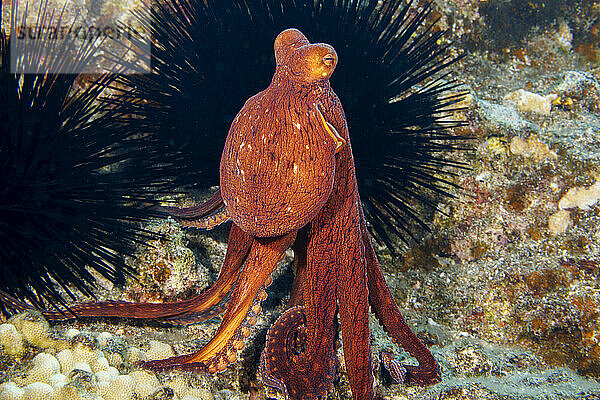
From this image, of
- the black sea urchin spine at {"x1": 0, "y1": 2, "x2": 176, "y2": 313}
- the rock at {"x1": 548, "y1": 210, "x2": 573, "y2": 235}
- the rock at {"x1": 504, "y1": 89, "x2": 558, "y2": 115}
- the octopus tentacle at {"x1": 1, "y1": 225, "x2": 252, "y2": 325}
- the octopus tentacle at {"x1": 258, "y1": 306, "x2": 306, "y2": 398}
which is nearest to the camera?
the octopus tentacle at {"x1": 258, "y1": 306, "x2": 306, "y2": 398}

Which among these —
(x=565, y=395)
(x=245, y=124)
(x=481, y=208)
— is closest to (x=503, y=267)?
(x=481, y=208)

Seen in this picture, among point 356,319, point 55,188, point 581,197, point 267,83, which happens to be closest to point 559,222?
point 581,197

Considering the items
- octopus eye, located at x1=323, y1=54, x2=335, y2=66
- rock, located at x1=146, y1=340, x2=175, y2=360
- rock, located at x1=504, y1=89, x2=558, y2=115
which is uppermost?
rock, located at x1=504, y1=89, x2=558, y2=115

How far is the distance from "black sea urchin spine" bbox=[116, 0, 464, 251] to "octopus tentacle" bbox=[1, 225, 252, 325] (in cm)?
109

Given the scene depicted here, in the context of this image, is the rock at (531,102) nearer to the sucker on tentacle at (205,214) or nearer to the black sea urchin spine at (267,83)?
the black sea urchin spine at (267,83)

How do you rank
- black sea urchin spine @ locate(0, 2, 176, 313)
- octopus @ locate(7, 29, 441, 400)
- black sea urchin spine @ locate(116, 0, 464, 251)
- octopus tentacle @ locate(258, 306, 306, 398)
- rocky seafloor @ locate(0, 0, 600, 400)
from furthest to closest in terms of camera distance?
black sea urchin spine @ locate(116, 0, 464, 251) → black sea urchin spine @ locate(0, 2, 176, 313) → rocky seafloor @ locate(0, 0, 600, 400) → octopus tentacle @ locate(258, 306, 306, 398) → octopus @ locate(7, 29, 441, 400)

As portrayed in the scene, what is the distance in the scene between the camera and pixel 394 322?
2172 mm

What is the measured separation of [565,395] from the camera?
226cm

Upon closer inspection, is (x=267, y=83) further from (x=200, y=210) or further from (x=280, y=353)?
(x=280, y=353)

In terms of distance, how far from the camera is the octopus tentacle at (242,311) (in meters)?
1.97

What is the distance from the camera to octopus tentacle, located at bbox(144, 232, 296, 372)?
1.97m

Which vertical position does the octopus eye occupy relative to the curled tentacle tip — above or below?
above

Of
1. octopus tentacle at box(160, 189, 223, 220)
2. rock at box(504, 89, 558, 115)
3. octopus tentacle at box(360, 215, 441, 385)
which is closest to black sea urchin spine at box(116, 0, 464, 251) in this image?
octopus tentacle at box(160, 189, 223, 220)

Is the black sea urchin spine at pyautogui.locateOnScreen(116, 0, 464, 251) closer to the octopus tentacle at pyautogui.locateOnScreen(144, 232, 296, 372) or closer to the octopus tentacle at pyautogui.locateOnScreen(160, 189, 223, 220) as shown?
the octopus tentacle at pyautogui.locateOnScreen(160, 189, 223, 220)
